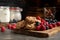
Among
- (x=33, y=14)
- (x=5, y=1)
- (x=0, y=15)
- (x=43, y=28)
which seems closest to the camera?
(x=43, y=28)

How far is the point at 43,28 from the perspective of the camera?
101 centimetres

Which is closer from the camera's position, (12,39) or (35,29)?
(12,39)

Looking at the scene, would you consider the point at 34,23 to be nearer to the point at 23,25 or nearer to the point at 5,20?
the point at 23,25

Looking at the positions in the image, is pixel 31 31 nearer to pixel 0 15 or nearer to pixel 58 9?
pixel 0 15

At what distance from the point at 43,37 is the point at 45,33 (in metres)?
0.03

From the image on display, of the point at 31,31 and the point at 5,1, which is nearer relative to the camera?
the point at 31,31

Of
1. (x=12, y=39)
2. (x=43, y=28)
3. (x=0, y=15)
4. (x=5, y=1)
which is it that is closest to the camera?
(x=12, y=39)

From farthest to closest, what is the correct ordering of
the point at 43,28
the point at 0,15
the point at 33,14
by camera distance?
the point at 33,14
the point at 0,15
the point at 43,28

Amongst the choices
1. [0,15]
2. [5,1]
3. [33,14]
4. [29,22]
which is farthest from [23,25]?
[33,14]

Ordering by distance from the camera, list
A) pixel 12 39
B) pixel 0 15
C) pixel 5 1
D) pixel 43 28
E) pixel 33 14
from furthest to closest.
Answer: pixel 33 14 < pixel 5 1 < pixel 0 15 < pixel 43 28 < pixel 12 39

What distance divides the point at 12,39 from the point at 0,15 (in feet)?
2.18

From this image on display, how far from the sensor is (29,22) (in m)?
1.01

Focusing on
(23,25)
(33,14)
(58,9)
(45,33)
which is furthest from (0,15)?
(58,9)

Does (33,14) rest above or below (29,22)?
below
